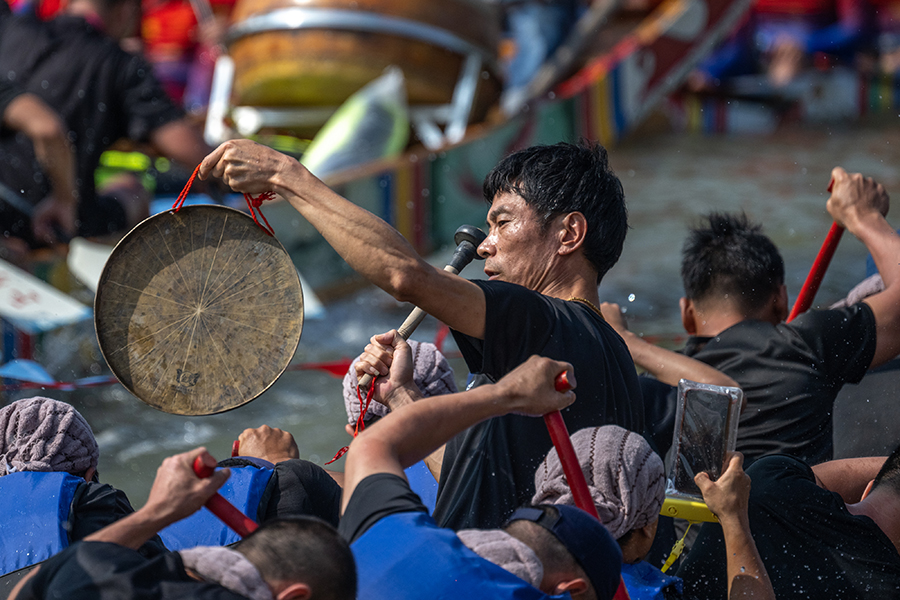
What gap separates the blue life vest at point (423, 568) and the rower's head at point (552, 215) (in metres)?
0.64

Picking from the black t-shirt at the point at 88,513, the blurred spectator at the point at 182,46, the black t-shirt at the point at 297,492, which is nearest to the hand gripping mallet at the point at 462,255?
the black t-shirt at the point at 297,492

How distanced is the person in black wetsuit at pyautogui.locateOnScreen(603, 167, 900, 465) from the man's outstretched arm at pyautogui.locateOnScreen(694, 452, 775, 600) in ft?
2.19

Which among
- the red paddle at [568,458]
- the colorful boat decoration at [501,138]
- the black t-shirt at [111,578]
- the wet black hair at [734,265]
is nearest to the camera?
the black t-shirt at [111,578]

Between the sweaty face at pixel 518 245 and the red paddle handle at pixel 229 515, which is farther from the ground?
the sweaty face at pixel 518 245

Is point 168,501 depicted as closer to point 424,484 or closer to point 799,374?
point 424,484

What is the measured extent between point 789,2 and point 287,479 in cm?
1052

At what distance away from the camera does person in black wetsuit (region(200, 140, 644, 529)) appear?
155 cm

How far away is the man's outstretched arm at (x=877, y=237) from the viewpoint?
7.93ft

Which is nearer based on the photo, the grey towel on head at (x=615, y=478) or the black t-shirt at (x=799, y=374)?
the grey towel on head at (x=615, y=478)

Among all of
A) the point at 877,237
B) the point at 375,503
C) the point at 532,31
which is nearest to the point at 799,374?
the point at 877,237

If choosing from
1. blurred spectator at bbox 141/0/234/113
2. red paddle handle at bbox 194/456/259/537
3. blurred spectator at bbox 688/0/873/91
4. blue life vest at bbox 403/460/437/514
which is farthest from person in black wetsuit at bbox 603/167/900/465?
blurred spectator at bbox 688/0/873/91

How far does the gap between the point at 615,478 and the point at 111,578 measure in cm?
78

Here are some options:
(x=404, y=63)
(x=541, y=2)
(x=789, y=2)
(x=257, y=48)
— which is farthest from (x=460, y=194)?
(x=789, y=2)

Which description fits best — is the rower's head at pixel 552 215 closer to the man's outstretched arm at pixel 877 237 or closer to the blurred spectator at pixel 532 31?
the man's outstretched arm at pixel 877 237
